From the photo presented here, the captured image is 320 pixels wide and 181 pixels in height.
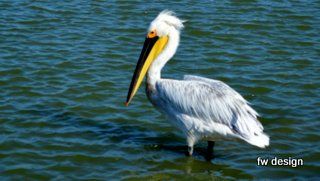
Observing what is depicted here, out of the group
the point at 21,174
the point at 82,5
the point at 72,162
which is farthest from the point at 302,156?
the point at 82,5

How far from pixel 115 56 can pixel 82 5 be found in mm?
2825

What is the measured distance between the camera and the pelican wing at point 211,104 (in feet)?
26.5

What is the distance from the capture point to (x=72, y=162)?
8.18 meters

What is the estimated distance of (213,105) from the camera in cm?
820

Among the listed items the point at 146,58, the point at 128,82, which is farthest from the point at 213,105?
the point at 128,82

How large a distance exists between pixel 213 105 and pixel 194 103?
246 mm

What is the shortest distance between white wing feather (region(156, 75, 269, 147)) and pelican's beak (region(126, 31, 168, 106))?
354mm

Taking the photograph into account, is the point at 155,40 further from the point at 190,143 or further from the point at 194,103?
the point at 190,143

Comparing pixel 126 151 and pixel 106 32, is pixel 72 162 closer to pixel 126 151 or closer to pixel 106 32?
pixel 126 151

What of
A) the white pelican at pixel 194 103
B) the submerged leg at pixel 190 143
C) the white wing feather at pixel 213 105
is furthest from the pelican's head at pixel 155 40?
Result: the submerged leg at pixel 190 143

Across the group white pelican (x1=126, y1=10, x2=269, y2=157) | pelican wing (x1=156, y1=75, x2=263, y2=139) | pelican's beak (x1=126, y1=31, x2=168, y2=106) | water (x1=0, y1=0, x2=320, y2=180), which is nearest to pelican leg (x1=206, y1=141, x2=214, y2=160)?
white pelican (x1=126, y1=10, x2=269, y2=157)

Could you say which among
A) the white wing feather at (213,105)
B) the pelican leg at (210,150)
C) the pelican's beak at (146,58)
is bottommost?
the pelican leg at (210,150)

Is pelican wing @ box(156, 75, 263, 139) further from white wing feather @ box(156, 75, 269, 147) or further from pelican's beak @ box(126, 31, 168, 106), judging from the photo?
pelican's beak @ box(126, 31, 168, 106)

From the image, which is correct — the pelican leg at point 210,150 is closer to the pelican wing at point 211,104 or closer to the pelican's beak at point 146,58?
the pelican wing at point 211,104
